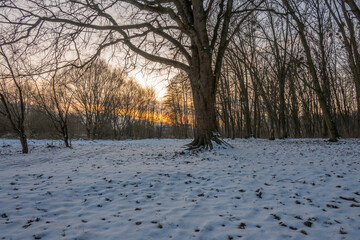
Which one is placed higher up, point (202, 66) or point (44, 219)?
point (202, 66)

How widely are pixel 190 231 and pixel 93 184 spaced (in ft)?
8.22

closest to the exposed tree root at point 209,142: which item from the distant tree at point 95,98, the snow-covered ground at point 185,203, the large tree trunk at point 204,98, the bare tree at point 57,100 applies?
the large tree trunk at point 204,98

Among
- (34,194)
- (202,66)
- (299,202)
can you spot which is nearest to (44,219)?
(34,194)

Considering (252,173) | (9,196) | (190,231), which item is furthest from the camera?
(252,173)

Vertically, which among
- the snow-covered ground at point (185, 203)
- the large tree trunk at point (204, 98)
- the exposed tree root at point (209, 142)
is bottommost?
the snow-covered ground at point (185, 203)

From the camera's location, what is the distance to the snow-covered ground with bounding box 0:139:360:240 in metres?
1.94

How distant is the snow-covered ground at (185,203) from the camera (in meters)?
1.94

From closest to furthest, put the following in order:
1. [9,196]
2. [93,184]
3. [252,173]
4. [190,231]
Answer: [190,231] < [9,196] < [93,184] < [252,173]

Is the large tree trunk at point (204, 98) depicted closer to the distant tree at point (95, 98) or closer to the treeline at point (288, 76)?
the treeline at point (288, 76)

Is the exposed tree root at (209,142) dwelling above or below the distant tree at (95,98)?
below

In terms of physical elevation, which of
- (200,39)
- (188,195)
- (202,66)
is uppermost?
(200,39)

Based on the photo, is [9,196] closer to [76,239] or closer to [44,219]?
[44,219]

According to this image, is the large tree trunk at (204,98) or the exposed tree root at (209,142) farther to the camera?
the large tree trunk at (204,98)

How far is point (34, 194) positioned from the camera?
3029 millimetres
